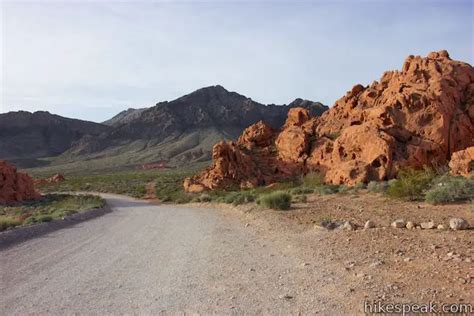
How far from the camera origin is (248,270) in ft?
27.5

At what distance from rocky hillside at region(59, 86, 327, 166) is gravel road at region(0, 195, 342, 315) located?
100191 mm

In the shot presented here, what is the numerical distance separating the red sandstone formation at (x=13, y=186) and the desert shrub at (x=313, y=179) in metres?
24.0

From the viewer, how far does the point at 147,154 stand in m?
118

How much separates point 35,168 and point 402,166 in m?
110

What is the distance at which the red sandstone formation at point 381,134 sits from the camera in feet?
83.0

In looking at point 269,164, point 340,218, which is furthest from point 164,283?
point 269,164

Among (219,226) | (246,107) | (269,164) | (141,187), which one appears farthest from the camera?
(246,107)

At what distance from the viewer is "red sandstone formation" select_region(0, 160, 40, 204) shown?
1526 inches

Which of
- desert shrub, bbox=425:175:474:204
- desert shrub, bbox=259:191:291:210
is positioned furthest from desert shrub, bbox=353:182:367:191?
desert shrub, bbox=425:175:474:204

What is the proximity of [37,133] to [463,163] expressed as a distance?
5689 inches

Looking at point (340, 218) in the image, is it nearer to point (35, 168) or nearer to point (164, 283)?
point (164, 283)

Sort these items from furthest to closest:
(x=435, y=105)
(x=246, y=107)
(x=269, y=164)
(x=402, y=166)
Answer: (x=246, y=107) → (x=269, y=164) → (x=435, y=105) → (x=402, y=166)

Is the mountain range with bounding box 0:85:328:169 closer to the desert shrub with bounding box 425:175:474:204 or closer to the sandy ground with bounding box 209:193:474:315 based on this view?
the desert shrub with bounding box 425:175:474:204

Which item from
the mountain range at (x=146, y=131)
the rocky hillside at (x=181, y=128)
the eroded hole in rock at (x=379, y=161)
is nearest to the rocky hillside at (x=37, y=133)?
the mountain range at (x=146, y=131)
